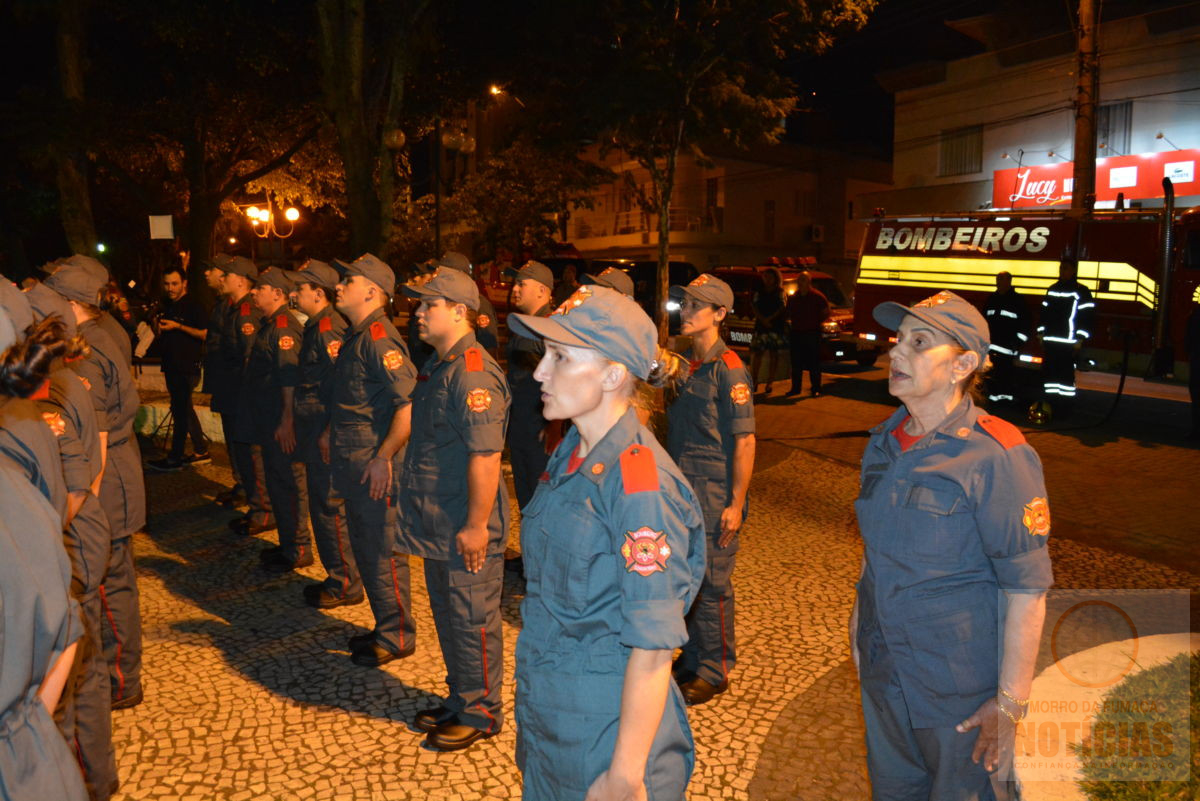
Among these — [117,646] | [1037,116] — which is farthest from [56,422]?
[1037,116]

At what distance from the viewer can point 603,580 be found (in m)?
2.12

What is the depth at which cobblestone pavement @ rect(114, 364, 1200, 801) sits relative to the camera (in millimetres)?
3822

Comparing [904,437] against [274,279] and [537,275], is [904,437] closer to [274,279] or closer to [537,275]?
[537,275]

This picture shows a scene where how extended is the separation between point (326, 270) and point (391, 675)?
2753mm

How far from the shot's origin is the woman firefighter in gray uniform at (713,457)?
4352 millimetres

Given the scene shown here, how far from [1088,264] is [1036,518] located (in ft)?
41.1

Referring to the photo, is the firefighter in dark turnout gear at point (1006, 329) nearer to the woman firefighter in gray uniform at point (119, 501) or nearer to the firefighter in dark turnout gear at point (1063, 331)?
the firefighter in dark turnout gear at point (1063, 331)

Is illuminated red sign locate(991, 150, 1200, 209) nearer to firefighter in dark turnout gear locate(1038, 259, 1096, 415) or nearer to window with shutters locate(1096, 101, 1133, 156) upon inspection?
window with shutters locate(1096, 101, 1133, 156)

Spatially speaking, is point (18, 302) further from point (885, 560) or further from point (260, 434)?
point (260, 434)

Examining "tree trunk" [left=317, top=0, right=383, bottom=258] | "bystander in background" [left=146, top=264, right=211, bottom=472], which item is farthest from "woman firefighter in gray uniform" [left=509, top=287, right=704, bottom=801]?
"tree trunk" [left=317, top=0, right=383, bottom=258]

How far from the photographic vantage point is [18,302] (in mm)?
2312

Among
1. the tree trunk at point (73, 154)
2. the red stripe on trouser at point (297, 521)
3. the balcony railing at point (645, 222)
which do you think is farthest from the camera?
the balcony railing at point (645, 222)

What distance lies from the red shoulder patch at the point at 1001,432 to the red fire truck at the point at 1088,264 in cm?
1105

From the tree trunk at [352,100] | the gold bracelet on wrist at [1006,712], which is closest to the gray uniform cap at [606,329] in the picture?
the gold bracelet on wrist at [1006,712]
